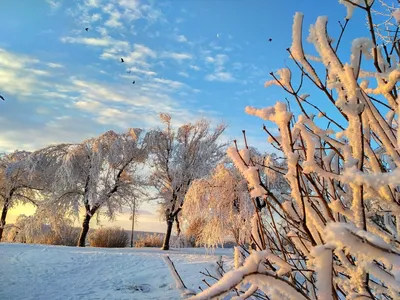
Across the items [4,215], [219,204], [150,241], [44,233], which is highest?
[219,204]

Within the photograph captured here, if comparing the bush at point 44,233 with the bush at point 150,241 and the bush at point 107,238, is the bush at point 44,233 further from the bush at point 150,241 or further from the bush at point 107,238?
the bush at point 150,241

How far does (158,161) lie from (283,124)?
17563 millimetres

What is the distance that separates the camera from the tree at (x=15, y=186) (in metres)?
21.5

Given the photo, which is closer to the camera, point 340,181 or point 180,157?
point 340,181

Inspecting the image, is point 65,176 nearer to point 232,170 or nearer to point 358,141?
point 232,170

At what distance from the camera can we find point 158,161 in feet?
60.4

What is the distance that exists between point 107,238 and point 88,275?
831 cm

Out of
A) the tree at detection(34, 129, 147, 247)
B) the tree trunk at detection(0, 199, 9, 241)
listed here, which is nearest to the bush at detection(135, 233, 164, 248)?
the tree at detection(34, 129, 147, 247)

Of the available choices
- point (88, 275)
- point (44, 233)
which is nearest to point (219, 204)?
point (88, 275)

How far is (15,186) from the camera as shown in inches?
872

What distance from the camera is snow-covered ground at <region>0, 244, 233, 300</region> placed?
29.3ft

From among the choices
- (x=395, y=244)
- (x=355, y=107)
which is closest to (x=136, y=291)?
(x=395, y=244)

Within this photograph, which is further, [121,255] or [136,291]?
[121,255]

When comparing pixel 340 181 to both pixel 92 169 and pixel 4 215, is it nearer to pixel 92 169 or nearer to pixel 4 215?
pixel 92 169
